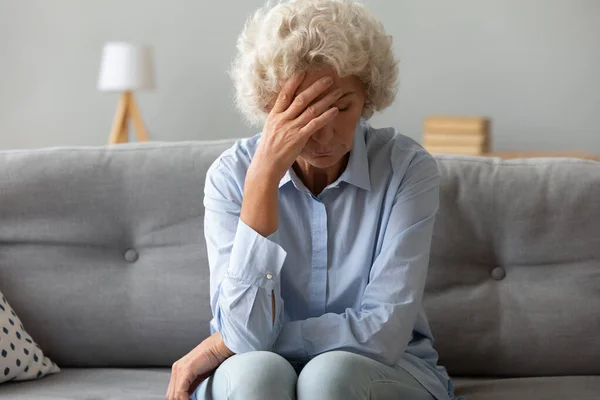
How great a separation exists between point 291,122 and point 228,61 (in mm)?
2610

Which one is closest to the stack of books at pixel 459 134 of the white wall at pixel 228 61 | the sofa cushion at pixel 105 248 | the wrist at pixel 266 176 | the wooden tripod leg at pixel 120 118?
the white wall at pixel 228 61

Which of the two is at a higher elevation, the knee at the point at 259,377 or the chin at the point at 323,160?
the chin at the point at 323,160

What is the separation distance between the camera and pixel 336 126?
5.03 ft

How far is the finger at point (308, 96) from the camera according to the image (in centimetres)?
150

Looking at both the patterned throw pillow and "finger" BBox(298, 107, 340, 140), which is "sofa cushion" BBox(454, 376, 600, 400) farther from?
the patterned throw pillow

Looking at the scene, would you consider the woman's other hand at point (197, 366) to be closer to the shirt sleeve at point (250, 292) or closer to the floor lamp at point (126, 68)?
the shirt sleeve at point (250, 292)

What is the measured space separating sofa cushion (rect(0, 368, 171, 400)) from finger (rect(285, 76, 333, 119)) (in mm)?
680

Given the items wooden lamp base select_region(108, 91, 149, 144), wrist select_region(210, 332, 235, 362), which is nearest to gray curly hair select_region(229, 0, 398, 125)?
wrist select_region(210, 332, 235, 362)

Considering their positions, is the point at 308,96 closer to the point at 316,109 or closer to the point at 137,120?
the point at 316,109

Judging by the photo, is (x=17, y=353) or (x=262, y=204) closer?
(x=262, y=204)

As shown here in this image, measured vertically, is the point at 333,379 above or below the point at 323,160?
below

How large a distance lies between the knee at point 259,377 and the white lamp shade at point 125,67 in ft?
8.18

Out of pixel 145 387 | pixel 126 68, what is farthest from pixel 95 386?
pixel 126 68

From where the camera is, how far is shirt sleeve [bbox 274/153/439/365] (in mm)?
1517
